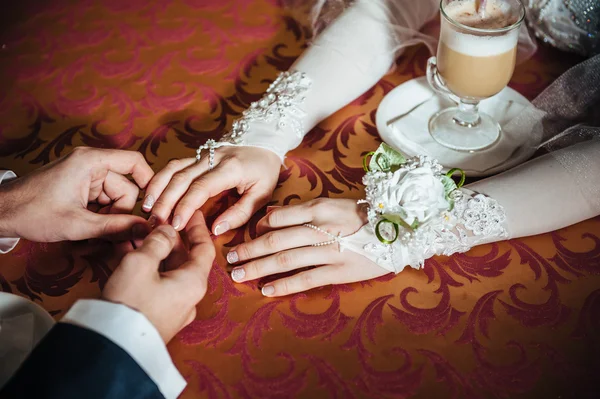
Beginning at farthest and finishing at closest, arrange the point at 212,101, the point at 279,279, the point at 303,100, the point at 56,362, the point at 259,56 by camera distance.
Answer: the point at 259,56, the point at 212,101, the point at 303,100, the point at 279,279, the point at 56,362

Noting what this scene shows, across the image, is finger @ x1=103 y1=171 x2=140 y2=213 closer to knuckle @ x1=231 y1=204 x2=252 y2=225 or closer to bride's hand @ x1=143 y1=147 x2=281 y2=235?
bride's hand @ x1=143 y1=147 x2=281 y2=235

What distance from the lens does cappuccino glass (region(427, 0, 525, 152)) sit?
1045mm

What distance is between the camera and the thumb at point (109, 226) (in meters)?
0.95

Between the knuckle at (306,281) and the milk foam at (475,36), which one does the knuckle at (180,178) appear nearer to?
the knuckle at (306,281)

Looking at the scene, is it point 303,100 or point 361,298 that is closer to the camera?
point 361,298

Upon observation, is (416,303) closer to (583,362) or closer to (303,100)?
(583,362)

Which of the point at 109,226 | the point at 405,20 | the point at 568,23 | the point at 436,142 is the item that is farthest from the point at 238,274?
the point at 568,23

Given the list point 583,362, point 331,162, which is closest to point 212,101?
point 331,162

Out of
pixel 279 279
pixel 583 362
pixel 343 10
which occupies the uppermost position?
pixel 343 10

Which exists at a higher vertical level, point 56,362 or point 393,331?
point 56,362

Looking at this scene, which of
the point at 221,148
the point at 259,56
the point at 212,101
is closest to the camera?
the point at 221,148

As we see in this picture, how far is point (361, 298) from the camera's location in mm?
927

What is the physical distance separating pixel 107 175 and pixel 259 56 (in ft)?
1.79

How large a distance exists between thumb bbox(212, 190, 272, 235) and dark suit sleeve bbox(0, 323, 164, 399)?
1.10 feet
